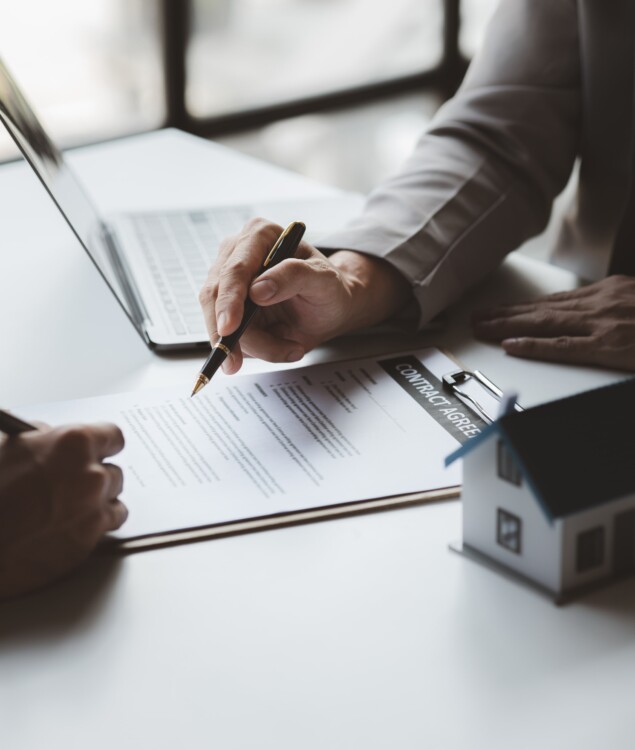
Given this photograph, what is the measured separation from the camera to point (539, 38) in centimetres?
136

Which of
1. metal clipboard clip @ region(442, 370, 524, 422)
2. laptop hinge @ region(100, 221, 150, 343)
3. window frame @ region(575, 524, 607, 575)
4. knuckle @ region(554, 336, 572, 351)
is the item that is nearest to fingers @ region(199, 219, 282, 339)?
laptop hinge @ region(100, 221, 150, 343)

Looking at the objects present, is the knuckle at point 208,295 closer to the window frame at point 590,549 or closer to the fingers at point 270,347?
the fingers at point 270,347

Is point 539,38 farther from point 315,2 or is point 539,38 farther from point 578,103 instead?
point 315,2

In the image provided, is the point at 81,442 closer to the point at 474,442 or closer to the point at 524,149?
the point at 474,442

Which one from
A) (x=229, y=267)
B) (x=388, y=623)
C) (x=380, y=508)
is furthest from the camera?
(x=229, y=267)

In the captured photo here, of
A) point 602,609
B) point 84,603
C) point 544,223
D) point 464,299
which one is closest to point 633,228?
point 544,223

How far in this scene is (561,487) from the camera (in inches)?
26.7

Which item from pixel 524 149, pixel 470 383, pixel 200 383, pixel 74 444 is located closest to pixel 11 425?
pixel 74 444

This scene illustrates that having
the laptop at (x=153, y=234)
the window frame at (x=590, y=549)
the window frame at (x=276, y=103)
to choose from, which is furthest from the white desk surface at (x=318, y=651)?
the window frame at (x=276, y=103)

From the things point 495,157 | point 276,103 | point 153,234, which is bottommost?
point 276,103

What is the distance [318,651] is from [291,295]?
458 mm

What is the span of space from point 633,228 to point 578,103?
214mm

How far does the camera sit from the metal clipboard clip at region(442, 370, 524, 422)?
97 cm

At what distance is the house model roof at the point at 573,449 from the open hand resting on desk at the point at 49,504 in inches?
11.1
